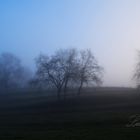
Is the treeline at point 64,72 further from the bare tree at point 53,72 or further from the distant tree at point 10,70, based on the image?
the distant tree at point 10,70

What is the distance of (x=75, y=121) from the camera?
149ft

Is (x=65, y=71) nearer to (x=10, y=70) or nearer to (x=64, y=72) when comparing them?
(x=64, y=72)

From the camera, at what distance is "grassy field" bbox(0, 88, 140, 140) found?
22.8 m

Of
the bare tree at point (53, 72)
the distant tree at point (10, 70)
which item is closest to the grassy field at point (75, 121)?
the bare tree at point (53, 72)

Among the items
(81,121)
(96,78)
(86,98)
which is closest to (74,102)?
(86,98)

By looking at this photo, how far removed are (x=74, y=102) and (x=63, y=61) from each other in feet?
41.5

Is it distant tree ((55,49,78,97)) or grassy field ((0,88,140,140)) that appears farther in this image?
distant tree ((55,49,78,97))

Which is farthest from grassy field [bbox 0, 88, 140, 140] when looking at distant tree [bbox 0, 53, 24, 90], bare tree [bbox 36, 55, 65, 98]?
distant tree [bbox 0, 53, 24, 90]

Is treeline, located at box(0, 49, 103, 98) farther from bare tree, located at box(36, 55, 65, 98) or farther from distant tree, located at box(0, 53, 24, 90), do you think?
distant tree, located at box(0, 53, 24, 90)

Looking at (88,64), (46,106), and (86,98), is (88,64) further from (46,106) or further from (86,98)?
(46,106)

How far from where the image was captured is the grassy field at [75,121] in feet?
74.8

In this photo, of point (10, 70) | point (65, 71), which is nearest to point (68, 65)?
point (65, 71)

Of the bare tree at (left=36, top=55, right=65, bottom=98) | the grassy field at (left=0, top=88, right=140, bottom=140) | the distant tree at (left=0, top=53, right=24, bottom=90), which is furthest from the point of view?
the distant tree at (left=0, top=53, right=24, bottom=90)

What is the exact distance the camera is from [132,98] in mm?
74938
